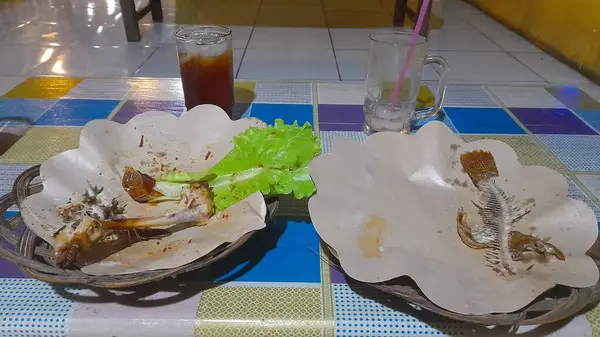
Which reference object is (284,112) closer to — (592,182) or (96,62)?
(592,182)

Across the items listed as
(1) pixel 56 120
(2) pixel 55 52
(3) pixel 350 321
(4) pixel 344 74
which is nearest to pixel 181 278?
(3) pixel 350 321

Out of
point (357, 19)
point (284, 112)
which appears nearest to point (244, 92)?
point (284, 112)

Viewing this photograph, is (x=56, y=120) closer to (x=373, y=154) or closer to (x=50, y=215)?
(x=50, y=215)

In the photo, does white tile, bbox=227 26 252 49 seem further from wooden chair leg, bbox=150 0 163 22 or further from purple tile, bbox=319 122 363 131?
purple tile, bbox=319 122 363 131

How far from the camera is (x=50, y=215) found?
46 cm

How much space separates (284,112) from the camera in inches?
33.0

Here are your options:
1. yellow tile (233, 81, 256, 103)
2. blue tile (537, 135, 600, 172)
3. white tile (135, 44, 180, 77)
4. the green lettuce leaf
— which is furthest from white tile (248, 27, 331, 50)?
the green lettuce leaf

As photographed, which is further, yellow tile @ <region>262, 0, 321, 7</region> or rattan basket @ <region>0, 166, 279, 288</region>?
yellow tile @ <region>262, 0, 321, 7</region>

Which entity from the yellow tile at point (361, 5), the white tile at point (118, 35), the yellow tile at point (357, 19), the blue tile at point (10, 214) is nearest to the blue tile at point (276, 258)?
the blue tile at point (10, 214)

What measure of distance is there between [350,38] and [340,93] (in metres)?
0.83

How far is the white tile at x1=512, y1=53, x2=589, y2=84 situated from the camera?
4.10ft

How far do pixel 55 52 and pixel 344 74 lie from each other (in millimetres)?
939

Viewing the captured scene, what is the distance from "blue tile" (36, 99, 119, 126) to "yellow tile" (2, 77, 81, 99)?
0.18ft

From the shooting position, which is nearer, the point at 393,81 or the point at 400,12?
the point at 393,81
